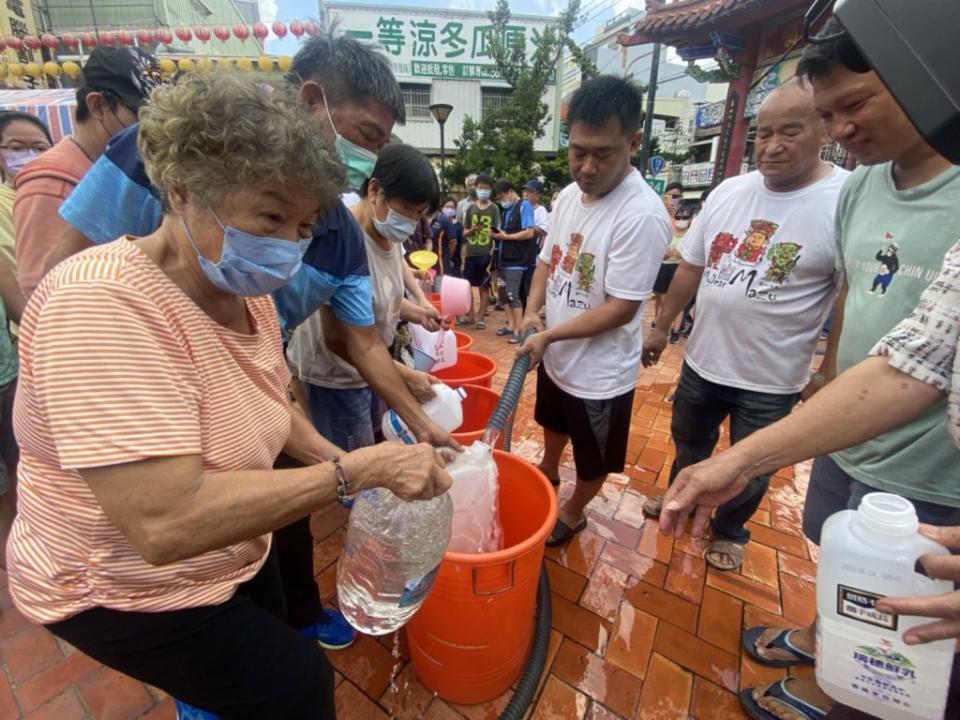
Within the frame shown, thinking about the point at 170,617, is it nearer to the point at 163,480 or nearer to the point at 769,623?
the point at 163,480

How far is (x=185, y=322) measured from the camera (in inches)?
32.7

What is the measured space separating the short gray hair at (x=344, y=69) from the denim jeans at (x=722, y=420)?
1.80 m

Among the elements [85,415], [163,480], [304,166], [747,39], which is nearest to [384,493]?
[163,480]

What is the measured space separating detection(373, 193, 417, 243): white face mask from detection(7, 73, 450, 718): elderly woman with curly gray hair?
97cm

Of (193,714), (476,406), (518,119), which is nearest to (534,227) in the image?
(476,406)

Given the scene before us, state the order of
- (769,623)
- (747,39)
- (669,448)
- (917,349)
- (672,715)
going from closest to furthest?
(917,349) → (672,715) → (769,623) → (669,448) → (747,39)

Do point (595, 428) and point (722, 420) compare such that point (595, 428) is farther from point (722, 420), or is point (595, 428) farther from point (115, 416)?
point (115, 416)

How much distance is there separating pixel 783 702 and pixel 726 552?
2.34ft

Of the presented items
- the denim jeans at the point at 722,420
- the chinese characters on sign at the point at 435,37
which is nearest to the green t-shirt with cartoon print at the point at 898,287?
the denim jeans at the point at 722,420

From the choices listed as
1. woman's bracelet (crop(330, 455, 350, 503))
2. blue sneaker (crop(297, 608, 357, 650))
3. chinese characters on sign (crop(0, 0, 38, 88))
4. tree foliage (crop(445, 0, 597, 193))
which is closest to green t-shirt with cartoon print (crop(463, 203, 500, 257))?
blue sneaker (crop(297, 608, 357, 650))

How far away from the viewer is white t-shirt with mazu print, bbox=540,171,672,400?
5.90ft

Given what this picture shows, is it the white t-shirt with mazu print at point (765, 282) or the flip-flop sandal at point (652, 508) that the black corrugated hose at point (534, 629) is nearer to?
the flip-flop sandal at point (652, 508)

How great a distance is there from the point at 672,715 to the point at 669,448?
1.87 meters

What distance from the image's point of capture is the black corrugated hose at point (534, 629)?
1.52 m
